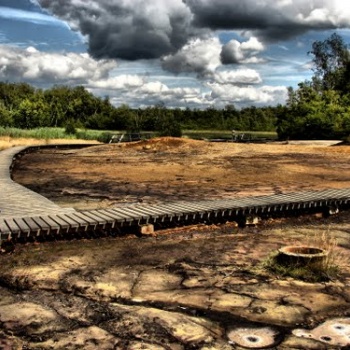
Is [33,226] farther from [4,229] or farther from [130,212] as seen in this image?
[130,212]

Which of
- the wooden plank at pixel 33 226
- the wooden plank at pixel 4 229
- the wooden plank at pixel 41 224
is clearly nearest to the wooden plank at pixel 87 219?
the wooden plank at pixel 41 224

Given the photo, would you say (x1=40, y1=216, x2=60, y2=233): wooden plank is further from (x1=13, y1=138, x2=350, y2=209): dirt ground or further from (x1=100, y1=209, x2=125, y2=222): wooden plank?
(x1=13, y1=138, x2=350, y2=209): dirt ground

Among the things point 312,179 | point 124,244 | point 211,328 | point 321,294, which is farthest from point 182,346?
point 312,179

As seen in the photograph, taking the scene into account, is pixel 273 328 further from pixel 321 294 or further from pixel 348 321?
pixel 321 294

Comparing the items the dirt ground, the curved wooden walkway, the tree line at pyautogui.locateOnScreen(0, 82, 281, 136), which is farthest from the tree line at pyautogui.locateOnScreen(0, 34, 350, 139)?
the curved wooden walkway

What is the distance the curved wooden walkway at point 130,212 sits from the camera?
240 inches

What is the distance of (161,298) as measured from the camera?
4.25 metres

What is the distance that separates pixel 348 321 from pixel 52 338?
7.17 ft

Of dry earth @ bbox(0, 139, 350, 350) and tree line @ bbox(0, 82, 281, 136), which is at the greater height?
tree line @ bbox(0, 82, 281, 136)

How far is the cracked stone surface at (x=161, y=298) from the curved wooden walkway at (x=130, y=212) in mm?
269

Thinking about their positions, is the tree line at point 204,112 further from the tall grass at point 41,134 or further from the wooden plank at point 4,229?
the wooden plank at point 4,229

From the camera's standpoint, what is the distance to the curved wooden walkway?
20.0ft

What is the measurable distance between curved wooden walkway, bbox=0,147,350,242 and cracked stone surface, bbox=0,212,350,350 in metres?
0.27

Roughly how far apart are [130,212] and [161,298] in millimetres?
2877
